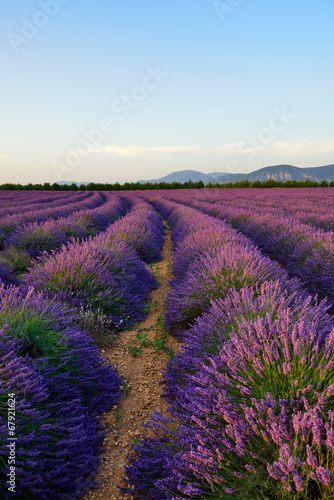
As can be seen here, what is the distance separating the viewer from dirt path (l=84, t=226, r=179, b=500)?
1.59 m

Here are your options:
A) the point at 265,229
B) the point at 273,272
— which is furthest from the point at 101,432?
the point at 265,229

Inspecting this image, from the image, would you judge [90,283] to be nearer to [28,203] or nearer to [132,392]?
[132,392]

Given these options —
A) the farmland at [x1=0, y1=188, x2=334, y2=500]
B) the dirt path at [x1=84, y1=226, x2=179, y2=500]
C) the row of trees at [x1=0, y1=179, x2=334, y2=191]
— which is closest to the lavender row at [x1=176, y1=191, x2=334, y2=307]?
the farmland at [x1=0, y1=188, x2=334, y2=500]

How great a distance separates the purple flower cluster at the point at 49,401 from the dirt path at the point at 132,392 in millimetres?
90

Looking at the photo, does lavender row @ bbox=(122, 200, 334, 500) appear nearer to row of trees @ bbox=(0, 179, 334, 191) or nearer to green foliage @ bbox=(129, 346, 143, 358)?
green foliage @ bbox=(129, 346, 143, 358)

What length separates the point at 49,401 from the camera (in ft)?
5.20

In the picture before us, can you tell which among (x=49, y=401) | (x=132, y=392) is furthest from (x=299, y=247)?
(x=49, y=401)

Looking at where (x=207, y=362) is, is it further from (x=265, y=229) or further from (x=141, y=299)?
(x=265, y=229)

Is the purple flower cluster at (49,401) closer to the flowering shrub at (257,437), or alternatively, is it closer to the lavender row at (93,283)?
the flowering shrub at (257,437)

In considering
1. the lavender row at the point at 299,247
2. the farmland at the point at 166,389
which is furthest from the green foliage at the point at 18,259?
the lavender row at the point at 299,247

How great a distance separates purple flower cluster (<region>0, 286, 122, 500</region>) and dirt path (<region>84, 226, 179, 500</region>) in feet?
0.30

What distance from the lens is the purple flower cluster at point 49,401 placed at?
49.8 inches

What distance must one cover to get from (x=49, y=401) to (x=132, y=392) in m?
0.86

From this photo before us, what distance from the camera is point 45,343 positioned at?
186 centimetres
